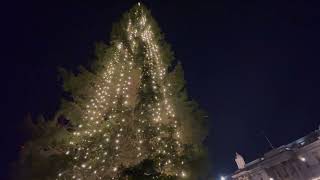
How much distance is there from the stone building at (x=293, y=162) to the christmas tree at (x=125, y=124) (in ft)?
118

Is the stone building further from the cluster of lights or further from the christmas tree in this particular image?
the cluster of lights

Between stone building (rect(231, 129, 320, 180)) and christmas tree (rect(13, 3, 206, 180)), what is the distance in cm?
3584

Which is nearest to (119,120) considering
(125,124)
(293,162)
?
(125,124)

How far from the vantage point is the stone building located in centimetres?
3912

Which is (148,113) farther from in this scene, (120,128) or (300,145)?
(300,145)

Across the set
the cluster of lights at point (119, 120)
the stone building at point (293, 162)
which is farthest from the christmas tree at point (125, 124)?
the stone building at point (293, 162)

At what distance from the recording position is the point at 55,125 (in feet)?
31.2

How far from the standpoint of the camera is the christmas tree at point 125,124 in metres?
8.37

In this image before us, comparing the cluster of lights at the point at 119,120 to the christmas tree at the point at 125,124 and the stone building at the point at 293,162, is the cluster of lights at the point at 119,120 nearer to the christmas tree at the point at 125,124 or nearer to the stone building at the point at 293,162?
the christmas tree at the point at 125,124

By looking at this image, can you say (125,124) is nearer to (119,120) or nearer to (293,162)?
(119,120)

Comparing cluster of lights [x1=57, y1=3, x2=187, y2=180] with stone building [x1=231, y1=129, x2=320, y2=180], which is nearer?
cluster of lights [x1=57, y1=3, x2=187, y2=180]

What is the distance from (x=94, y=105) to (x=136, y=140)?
2211 mm

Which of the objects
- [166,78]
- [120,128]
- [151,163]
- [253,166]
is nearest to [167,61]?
[166,78]

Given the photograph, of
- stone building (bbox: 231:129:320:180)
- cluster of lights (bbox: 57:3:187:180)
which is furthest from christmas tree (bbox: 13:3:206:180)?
stone building (bbox: 231:129:320:180)
